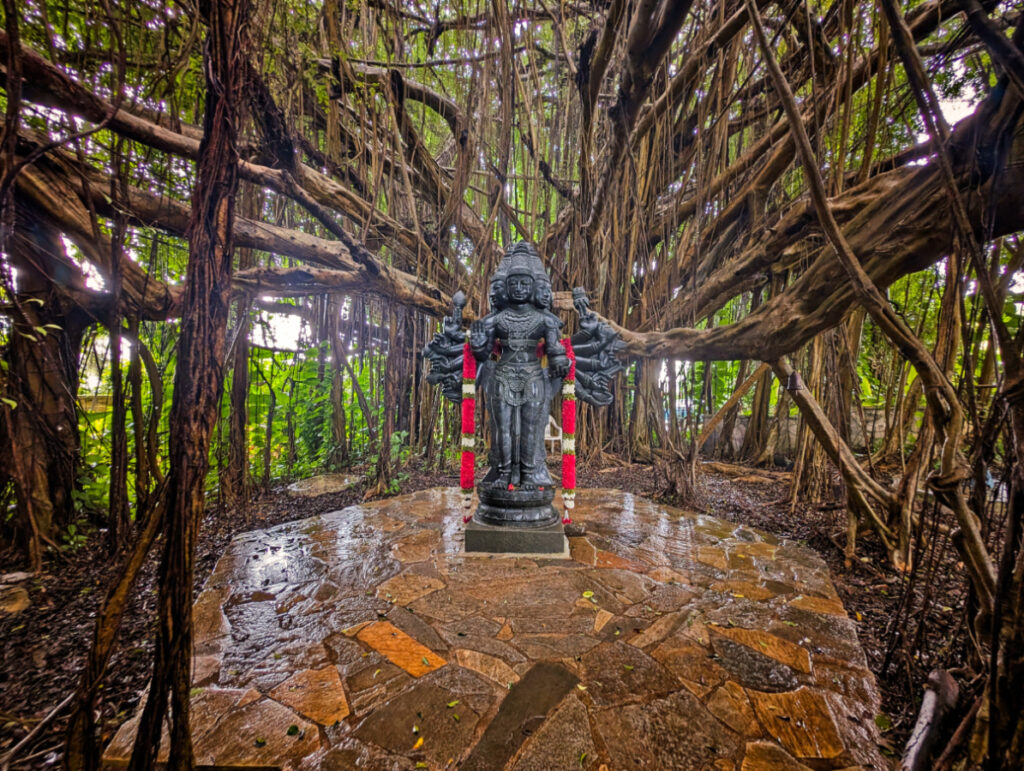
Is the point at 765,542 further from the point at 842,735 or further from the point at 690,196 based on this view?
the point at 690,196

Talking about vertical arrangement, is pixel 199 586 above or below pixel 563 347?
below

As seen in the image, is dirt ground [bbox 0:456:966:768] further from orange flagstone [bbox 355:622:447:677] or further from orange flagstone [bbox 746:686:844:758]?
orange flagstone [bbox 355:622:447:677]

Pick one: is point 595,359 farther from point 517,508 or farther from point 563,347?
point 517,508

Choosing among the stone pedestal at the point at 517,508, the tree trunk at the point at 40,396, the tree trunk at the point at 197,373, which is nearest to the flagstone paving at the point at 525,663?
the stone pedestal at the point at 517,508

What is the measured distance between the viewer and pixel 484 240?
12.6ft

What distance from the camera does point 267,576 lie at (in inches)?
87.4

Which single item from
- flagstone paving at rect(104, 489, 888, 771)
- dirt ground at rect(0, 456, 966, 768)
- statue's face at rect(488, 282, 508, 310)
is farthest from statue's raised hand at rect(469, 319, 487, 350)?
dirt ground at rect(0, 456, 966, 768)

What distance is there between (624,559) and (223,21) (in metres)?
2.81

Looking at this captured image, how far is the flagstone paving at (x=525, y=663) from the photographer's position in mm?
1173

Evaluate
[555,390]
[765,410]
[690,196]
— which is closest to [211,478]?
[555,390]

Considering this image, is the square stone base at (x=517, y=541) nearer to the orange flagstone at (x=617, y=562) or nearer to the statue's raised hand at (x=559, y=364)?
the orange flagstone at (x=617, y=562)

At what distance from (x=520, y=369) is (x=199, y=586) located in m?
2.21

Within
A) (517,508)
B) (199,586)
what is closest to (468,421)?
(517,508)

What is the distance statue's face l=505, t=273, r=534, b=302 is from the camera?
8.94ft
